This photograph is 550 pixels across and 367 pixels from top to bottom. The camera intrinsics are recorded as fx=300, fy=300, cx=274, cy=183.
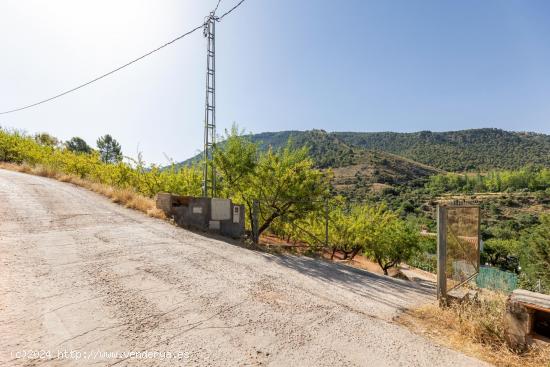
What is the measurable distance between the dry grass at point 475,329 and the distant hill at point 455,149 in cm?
11536

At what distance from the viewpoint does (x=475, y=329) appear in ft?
14.5

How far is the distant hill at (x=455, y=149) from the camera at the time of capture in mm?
130875

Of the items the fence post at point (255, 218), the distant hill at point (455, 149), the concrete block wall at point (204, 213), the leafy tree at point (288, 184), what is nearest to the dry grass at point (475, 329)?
the fence post at point (255, 218)

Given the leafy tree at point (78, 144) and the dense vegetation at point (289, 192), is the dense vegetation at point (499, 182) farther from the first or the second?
the leafy tree at point (78, 144)

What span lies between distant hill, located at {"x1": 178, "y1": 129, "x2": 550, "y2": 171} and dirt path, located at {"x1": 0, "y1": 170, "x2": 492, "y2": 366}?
115 meters

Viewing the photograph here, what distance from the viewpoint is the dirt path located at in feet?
10.7

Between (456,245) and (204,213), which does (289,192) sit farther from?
(456,245)

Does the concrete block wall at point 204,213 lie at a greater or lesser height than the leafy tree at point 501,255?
greater

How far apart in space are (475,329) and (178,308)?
4.32 m

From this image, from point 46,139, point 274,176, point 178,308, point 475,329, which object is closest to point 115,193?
point 274,176

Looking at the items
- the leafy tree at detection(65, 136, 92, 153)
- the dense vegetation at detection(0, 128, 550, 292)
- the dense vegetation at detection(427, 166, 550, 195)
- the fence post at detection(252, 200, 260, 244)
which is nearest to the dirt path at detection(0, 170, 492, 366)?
the fence post at detection(252, 200, 260, 244)

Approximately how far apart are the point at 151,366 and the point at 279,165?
10104 mm

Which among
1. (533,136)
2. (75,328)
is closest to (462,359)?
(75,328)

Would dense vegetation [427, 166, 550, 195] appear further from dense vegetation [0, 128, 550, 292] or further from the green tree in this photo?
the green tree
